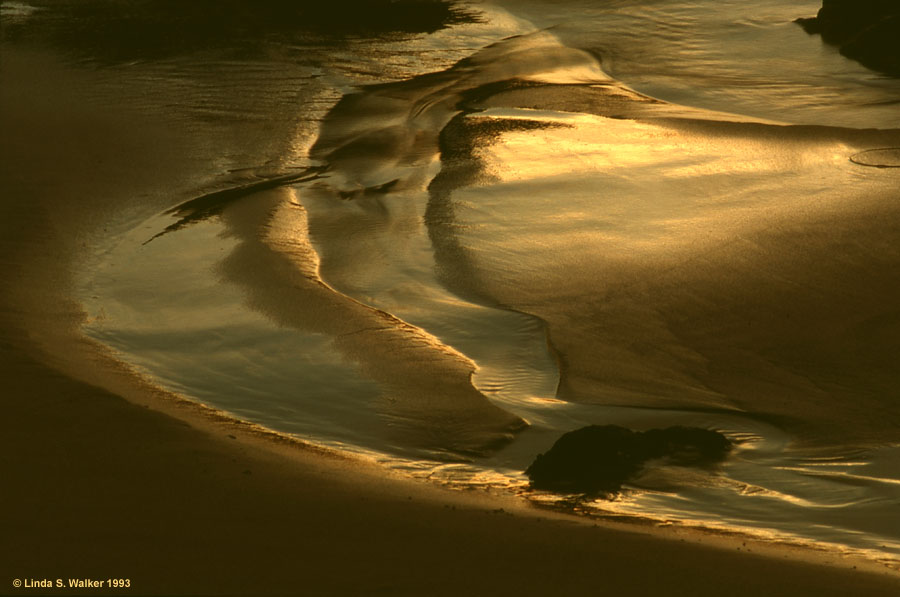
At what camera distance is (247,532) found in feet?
12.4

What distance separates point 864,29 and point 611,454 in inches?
403

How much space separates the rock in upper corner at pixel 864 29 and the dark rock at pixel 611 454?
8.63 meters

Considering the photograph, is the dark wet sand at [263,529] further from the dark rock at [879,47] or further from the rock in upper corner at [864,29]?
the rock in upper corner at [864,29]

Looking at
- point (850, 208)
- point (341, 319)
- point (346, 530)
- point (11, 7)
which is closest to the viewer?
point (346, 530)

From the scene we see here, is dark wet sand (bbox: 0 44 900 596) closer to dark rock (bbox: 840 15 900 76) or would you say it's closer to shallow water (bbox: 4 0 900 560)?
shallow water (bbox: 4 0 900 560)

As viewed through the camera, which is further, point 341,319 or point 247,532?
point 341,319

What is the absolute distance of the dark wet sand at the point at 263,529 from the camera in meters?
3.52

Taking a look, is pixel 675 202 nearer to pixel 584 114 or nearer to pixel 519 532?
pixel 584 114

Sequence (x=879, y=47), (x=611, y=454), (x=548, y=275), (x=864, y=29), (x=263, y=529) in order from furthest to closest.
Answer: (x=864, y=29) < (x=879, y=47) < (x=548, y=275) < (x=611, y=454) < (x=263, y=529)

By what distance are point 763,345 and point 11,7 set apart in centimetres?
1435

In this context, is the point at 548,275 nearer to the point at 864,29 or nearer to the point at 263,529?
the point at 263,529

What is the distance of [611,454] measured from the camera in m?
5.04

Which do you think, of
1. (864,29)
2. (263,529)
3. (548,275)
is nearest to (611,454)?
(263,529)

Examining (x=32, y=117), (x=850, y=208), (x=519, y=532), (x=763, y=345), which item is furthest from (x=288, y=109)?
(x=519, y=532)
